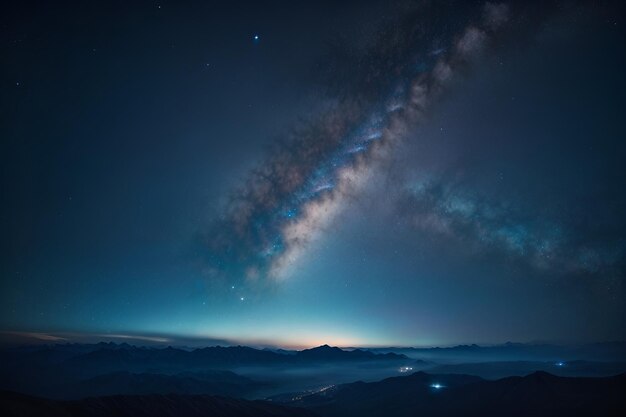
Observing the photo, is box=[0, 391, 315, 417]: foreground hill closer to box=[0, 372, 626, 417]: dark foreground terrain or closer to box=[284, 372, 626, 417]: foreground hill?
box=[0, 372, 626, 417]: dark foreground terrain

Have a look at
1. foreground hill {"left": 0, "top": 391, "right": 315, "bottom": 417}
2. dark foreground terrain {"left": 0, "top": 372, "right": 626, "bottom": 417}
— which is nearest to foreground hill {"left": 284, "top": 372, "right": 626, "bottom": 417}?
dark foreground terrain {"left": 0, "top": 372, "right": 626, "bottom": 417}

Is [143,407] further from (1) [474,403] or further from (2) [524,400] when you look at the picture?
(2) [524,400]

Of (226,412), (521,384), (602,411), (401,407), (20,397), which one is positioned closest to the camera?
(20,397)

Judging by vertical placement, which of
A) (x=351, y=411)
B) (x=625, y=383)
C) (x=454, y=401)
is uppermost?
(x=625, y=383)

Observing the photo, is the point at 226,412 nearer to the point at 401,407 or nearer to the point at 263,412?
the point at 263,412

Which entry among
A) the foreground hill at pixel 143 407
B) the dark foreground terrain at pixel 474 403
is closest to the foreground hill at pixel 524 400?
the dark foreground terrain at pixel 474 403

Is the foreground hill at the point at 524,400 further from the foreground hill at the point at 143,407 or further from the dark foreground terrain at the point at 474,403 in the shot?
the foreground hill at the point at 143,407

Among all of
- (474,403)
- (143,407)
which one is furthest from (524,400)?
(143,407)

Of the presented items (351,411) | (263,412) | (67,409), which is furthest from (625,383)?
(67,409)
